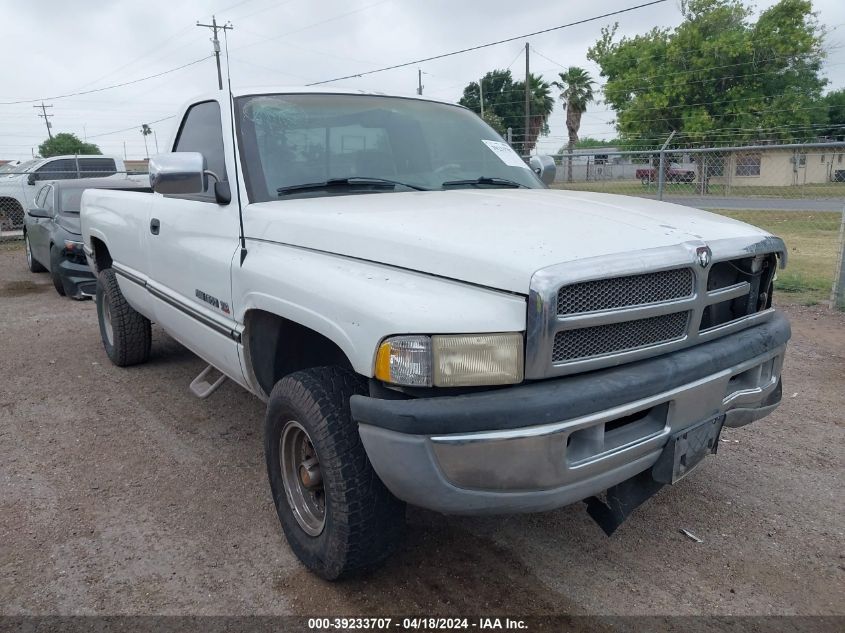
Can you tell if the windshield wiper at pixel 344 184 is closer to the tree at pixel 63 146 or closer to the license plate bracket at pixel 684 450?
the license plate bracket at pixel 684 450

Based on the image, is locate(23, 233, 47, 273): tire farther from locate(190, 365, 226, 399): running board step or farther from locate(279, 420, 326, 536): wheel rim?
locate(279, 420, 326, 536): wheel rim

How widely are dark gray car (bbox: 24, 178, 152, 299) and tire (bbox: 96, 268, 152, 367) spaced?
111 inches

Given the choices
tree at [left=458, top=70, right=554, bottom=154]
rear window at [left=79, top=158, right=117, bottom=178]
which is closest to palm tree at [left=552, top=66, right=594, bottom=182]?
tree at [left=458, top=70, right=554, bottom=154]

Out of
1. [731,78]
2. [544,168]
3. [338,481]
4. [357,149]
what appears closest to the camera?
[338,481]

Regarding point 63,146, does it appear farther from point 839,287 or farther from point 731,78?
point 839,287

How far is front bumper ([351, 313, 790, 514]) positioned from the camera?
2.02 meters

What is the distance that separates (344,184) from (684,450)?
1.90 metres

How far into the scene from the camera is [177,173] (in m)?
3.04

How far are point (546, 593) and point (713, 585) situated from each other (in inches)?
26.5

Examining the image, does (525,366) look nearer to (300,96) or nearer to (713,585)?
(713,585)

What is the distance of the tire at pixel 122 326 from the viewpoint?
5.33 metres

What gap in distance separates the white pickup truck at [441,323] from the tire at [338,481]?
0.03ft

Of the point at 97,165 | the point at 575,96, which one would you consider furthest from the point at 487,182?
the point at 575,96

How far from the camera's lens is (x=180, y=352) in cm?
611
